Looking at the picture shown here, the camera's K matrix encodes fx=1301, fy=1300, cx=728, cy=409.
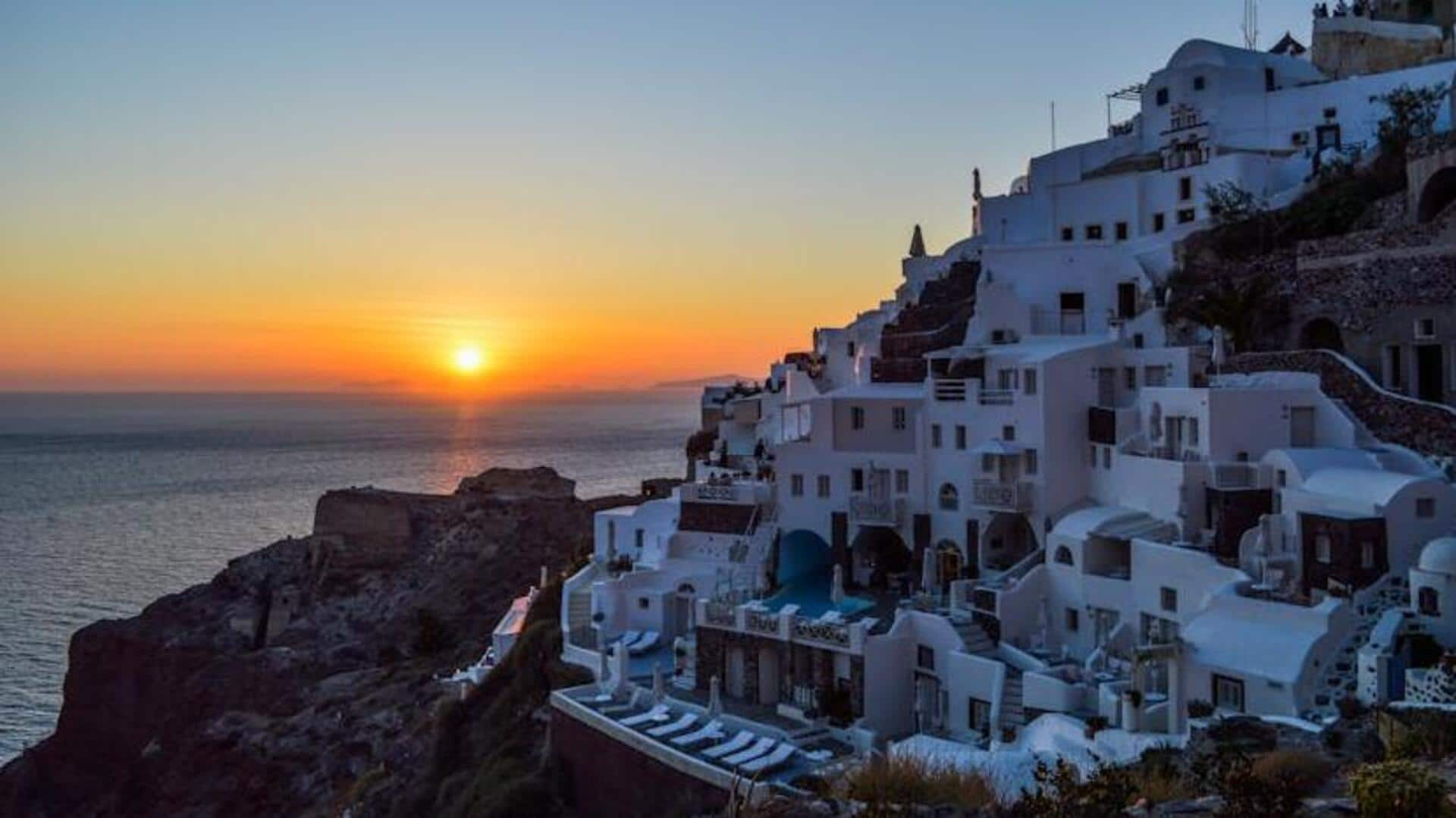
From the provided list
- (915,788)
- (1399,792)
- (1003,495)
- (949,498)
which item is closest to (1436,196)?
(1003,495)

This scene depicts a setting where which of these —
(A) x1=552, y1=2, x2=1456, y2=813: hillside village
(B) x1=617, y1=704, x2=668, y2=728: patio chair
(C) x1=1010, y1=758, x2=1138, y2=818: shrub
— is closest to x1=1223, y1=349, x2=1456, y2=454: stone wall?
(A) x1=552, y1=2, x2=1456, y2=813: hillside village

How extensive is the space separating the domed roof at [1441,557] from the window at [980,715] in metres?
8.23

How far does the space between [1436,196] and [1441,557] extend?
1512cm

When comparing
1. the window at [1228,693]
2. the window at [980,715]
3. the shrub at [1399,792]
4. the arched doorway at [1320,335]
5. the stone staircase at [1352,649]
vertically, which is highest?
the arched doorway at [1320,335]

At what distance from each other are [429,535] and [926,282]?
109 feet

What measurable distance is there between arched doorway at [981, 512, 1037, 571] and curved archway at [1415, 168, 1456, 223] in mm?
12390

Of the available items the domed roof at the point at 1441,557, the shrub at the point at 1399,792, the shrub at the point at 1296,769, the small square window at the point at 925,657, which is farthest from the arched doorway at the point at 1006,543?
the shrub at the point at 1399,792

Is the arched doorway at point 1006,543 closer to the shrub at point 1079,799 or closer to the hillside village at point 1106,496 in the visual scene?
the hillside village at point 1106,496

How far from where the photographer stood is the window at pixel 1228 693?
2153 centimetres

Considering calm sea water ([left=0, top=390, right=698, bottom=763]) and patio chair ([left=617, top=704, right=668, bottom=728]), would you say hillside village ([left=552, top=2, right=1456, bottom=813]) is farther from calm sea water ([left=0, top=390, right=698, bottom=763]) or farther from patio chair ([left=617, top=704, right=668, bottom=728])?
calm sea water ([left=0, top=390, right=698, bottom=763])

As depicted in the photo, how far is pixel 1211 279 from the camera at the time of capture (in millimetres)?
35094

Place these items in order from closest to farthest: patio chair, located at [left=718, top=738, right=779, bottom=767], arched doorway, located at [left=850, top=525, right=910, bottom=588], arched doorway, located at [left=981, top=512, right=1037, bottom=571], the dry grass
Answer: the dry grass < patio chair, located at [left=718, top=738, right=779, bottom=767] < arched doorway, located at [left=981, top=512, right=1037, bottom=571] < arched doorway, located at [left=850, top=525, right=910, bottom=588]

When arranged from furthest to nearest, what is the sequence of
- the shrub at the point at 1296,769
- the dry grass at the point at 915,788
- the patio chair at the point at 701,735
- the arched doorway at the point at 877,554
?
the arched doorway at the point at 877,554 → the patio chair at the point at 701,735 → the dry grass at the point at 915,788 → the shrub at the point at 1296,769

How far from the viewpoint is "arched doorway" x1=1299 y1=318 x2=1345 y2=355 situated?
32.6 metres
